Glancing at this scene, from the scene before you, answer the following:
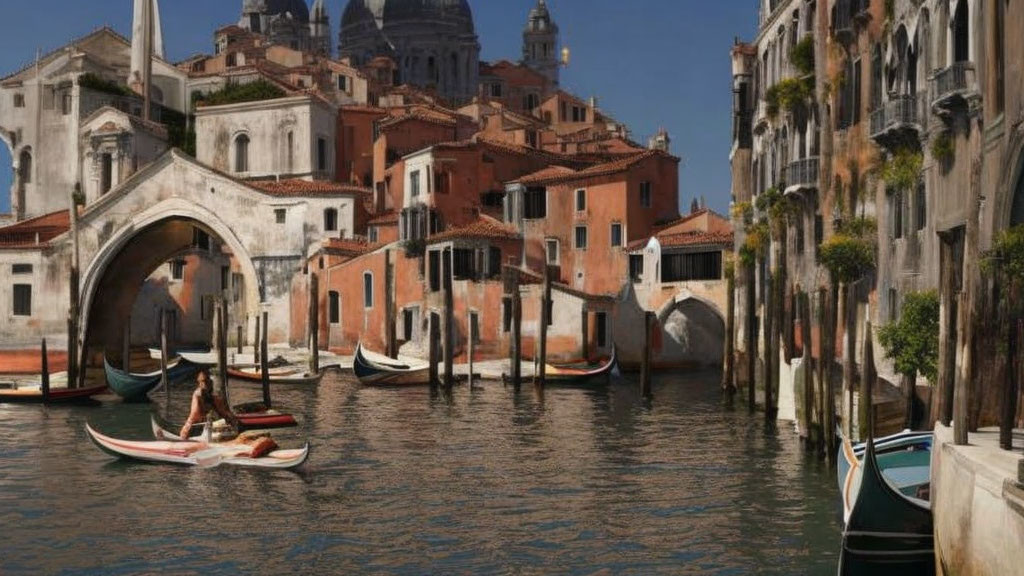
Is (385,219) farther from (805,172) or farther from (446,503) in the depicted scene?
(446,503)

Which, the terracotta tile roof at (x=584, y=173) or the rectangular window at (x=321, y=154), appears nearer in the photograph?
the terracotta tile roof at (x=584, y=173)

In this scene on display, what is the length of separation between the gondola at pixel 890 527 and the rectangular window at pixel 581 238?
35603mm

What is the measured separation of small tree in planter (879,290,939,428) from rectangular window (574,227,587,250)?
28866 mm

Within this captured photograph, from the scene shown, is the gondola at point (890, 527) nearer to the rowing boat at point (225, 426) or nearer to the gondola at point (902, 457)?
the gondola at point (902, 457)

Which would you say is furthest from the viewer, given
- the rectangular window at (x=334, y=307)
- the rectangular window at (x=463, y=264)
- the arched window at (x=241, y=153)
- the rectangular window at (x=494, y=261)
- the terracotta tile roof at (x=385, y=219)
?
the arched window at (x=241, y=153)

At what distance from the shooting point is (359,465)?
876 inches

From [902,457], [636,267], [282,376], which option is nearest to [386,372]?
[282,376]

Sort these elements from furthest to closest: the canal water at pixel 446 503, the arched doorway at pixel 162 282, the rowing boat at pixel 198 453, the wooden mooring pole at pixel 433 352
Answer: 1. the arched doorway at pixel 162 282
2. the wooden mooring pole at pixel 433 352
3. the rowing boat at pixel 198 453
4. the canal water at pixel 446 503

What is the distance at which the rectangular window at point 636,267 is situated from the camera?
1832 inches

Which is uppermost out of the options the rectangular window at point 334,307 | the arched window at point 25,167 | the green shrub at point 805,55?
the arched window at point 25,167

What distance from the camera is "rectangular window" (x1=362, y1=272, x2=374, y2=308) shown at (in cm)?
4681

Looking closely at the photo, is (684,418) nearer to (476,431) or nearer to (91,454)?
(476,431)

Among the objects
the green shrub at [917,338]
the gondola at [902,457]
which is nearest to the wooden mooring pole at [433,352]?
the green shrub at [917,338]

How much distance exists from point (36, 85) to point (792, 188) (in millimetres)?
39638
